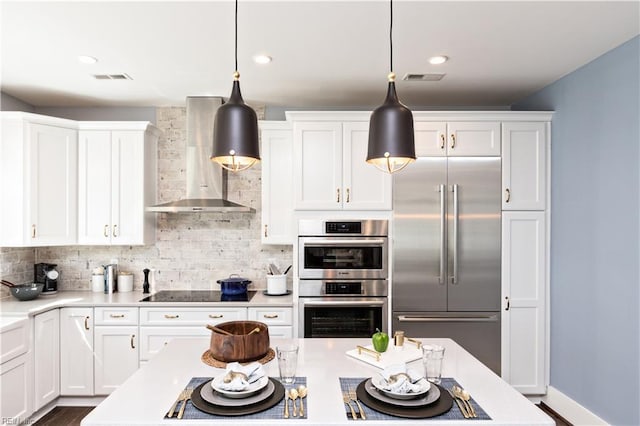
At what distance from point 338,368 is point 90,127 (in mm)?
3093

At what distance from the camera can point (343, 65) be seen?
3.04m

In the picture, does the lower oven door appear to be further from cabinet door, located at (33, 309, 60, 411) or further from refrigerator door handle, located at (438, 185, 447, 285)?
cabinet door, located at (33, 309, 60, 411)

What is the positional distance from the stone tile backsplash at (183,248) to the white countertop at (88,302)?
37 cm

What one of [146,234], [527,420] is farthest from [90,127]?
[527,420]

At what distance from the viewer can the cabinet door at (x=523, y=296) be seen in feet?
11.5

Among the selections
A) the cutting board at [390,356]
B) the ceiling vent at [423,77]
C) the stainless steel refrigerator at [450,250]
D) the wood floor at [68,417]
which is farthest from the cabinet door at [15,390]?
the ceiling vent at [423,77]

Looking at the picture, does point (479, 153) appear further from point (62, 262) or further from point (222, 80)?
point (62, 262)

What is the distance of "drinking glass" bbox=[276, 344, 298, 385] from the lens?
68.3 inches

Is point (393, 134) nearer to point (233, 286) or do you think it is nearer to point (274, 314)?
point (274, 314)

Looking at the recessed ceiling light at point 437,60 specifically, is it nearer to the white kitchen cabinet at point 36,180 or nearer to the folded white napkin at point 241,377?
the folded white napkin at point 241,377

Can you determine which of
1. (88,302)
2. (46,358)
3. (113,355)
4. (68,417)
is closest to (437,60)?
(88,302)

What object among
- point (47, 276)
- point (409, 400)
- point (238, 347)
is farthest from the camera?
point (47, 276)

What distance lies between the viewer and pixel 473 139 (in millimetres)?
3498

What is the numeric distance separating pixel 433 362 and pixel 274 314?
1.98m
